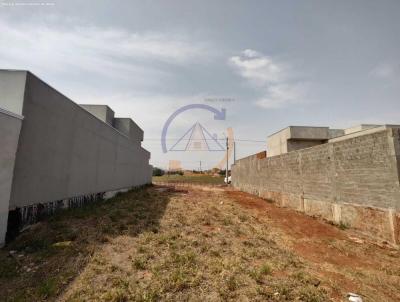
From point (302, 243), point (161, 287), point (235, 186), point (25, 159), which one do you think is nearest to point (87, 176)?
point (25, 159)

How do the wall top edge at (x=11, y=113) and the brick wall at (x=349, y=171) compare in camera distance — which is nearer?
the wall top edge at (x=11, y=113)

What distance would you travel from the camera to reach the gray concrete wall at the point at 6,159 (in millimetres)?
4601

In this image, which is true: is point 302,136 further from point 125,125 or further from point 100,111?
point 100,111

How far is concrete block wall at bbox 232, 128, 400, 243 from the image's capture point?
5.91 metres

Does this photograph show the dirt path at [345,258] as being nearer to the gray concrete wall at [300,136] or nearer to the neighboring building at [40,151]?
the neighboring building at [40,151]

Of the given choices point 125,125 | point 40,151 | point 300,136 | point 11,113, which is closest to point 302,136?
point 300,136

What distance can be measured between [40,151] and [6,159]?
1.52 meters

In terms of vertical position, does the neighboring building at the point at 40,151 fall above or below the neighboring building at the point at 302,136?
below

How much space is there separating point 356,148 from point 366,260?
3282 mm

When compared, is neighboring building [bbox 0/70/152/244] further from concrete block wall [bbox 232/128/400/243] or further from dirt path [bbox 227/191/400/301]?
concrete block wall [bbox 232/128/400/243]

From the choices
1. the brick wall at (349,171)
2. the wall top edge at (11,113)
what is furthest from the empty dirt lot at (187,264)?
the wall top edge at (11,113)

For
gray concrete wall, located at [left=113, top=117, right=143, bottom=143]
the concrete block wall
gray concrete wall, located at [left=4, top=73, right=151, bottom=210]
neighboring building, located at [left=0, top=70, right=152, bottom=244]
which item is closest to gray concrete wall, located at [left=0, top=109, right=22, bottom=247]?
neighboring building, located at [left=0, top=70, right=152, bottom=244]

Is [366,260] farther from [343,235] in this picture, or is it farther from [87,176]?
[87,176]

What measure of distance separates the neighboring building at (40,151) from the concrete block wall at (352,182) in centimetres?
852
